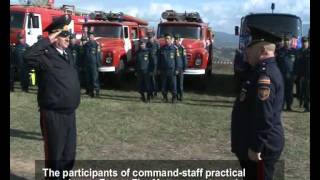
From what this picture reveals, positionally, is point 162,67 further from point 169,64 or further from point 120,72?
point 120,72

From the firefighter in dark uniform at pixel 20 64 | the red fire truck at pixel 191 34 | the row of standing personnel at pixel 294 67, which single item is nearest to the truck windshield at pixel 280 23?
the red fire truck at pixel 191 34

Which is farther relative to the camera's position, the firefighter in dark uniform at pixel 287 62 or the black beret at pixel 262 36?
the firefighter in dark uniform at pixel 287 62

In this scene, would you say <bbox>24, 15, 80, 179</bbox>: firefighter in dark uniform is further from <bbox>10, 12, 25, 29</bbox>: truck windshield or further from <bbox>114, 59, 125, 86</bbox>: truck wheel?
<bbox>10, 12, 25, 29</bbox>: truck windshield

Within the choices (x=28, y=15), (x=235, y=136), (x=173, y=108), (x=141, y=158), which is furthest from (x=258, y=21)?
(x=235, y=136)

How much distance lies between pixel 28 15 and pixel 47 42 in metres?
12.3

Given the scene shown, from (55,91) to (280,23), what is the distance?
11.5m

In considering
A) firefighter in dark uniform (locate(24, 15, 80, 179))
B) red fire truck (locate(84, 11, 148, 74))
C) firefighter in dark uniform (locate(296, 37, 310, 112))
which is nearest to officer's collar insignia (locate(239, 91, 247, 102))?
firefighter in dark uniform (locate(24, 15, 80, 179))

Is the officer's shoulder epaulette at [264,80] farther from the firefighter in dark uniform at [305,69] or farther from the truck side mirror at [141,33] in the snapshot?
the truck side mirror at [141,33]

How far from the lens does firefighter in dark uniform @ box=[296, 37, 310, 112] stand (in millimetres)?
11727

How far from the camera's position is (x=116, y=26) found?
54.3ft

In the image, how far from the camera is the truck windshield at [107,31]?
53.8ft

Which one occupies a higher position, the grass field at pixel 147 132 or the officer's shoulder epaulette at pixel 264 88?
the officer's shoulder epaulette at pixel 264 88

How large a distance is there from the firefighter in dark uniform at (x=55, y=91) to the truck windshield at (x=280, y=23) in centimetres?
1087
